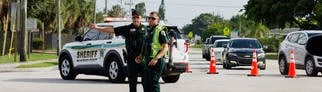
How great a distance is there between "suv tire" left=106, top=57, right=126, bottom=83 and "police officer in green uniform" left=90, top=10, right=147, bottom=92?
262 inches

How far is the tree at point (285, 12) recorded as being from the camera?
62466 mm

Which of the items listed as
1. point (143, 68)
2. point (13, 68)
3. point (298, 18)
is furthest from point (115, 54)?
point (298, 18)

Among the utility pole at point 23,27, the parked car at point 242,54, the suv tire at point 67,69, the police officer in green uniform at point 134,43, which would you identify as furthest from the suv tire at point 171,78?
the utility pole at point 23,27

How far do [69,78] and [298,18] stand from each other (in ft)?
158

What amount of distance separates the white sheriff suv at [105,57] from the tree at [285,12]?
42127mm

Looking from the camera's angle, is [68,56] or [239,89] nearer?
[239,89]

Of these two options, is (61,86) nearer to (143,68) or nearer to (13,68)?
(143,68)

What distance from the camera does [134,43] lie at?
10938 millimetres

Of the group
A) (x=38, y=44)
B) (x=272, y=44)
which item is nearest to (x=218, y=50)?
(x=38, y=44)

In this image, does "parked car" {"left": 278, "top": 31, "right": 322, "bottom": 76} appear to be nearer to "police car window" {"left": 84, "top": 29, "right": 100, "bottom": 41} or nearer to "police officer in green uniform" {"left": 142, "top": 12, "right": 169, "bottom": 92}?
"police car window" {"left": 84, "top": 29, "right": 100, "bottom": 41}

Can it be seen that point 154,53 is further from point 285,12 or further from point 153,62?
point 285,12

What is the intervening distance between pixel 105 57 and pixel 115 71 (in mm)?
736

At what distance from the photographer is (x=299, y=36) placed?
80.2ft

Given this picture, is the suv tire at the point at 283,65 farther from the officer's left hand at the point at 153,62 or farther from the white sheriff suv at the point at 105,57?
the officer's left hand at the point at 153,62
